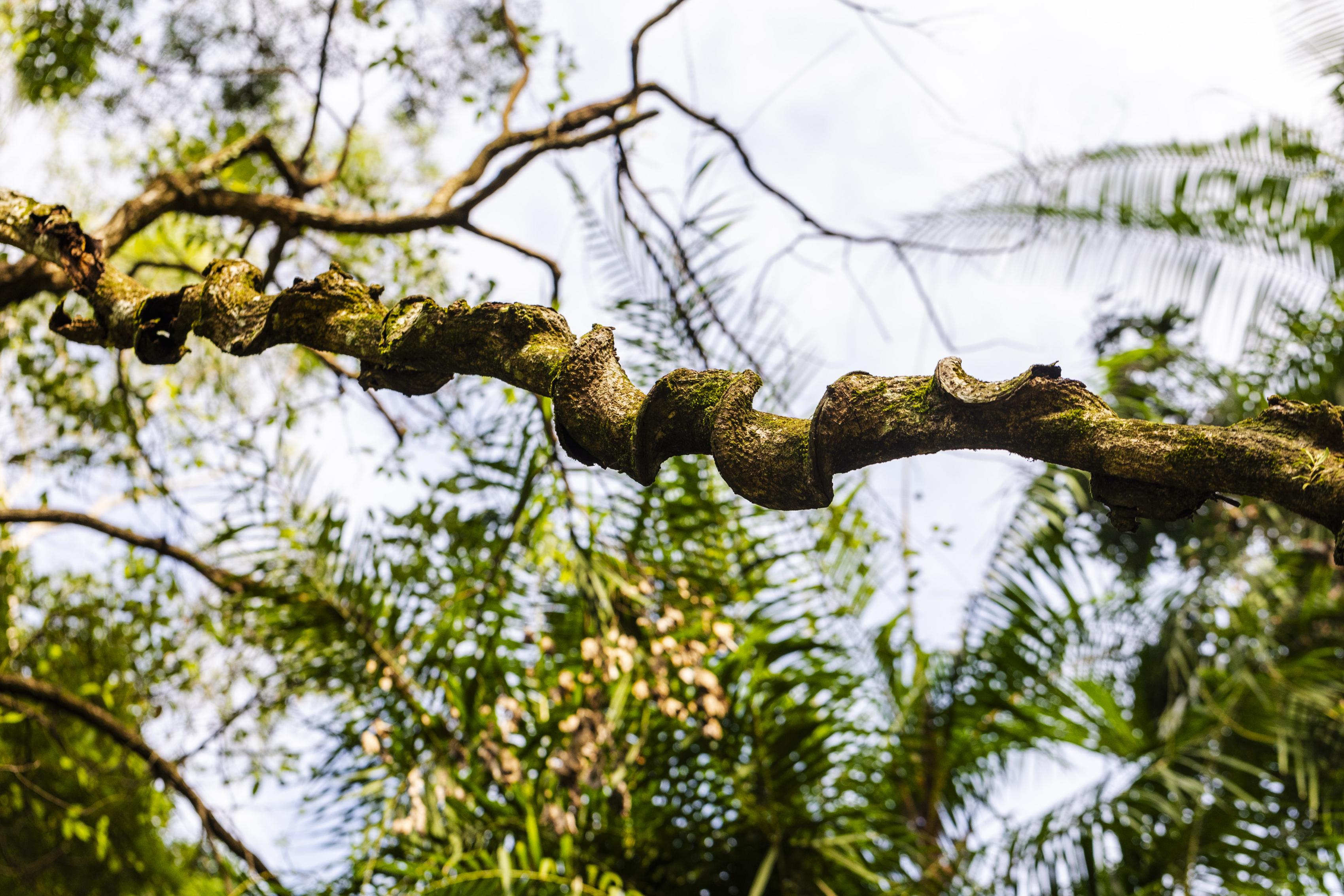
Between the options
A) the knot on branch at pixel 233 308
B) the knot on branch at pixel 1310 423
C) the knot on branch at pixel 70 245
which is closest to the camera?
the knot on branch at pixel 1310 423

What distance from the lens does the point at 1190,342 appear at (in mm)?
5961

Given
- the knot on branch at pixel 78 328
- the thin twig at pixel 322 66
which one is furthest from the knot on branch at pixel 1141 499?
the thin twig at pixel 322 66

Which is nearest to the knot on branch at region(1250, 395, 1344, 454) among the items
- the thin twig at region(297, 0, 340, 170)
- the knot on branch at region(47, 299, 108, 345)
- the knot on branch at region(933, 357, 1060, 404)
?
the knot on branch at region(933, 357, 1060, 404)

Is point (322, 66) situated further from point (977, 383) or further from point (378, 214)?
point (977, 383)

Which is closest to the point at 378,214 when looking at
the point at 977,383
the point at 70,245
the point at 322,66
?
the point at 322,66

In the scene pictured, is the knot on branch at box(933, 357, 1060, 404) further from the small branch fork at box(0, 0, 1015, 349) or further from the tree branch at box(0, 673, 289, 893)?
the tree branch at box(0, 673, 289, 893)

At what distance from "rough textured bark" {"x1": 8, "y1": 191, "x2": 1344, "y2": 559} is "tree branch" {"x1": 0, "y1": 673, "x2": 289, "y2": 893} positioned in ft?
8.81

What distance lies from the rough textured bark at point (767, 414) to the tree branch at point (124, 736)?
2685 mm

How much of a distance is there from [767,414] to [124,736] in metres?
3.72

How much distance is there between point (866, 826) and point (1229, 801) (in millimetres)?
1630

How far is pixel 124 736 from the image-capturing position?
3764 mm

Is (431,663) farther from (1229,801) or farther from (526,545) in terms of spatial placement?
(1229,801)

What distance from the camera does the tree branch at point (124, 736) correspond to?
3.64 meters

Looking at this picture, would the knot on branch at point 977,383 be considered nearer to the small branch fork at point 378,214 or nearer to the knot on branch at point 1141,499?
the knot on branch at point 1141,499
